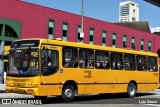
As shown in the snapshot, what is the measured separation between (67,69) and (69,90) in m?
1.01

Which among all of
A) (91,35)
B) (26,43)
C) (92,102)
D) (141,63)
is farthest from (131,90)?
(91,35)

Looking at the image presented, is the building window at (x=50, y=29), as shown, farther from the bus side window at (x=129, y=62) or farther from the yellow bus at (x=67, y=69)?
the bus side window at (x=129, y=62)

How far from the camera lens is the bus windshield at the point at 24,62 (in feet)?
52.3

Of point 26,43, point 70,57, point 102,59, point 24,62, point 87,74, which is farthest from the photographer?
point 102,59

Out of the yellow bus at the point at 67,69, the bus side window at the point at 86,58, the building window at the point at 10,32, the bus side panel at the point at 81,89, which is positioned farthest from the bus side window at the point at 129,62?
the building window at the point at 10,32

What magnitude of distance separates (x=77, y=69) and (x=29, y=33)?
22998mm

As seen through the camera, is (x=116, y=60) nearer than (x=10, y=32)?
Yes

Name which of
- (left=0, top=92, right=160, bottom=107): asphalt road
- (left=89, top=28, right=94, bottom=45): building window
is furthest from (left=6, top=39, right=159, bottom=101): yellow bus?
(left=89, top=28, right=94, bottom=45): building window

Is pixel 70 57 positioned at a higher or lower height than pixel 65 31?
lower

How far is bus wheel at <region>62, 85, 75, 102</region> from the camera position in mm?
17094

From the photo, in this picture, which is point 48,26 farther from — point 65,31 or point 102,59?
point 102,59

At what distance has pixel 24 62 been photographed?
53.0 ft

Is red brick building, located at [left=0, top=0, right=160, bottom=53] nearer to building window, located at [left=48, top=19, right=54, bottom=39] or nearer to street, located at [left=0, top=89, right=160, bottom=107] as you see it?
building window, located at [left=48, top=19, right=54, bottom=39]

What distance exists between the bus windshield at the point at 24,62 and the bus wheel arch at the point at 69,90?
2011 millimetres
